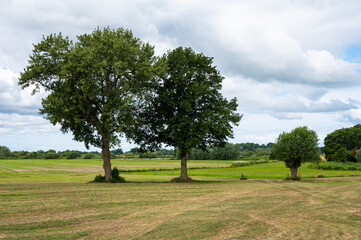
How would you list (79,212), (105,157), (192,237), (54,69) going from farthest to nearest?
(105,157) → (54,69) → (79,212) → (192,237)

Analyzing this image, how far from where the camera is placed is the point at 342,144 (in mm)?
112562

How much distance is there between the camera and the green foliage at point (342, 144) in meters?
103

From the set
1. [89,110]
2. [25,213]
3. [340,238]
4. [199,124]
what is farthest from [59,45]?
[340,238]

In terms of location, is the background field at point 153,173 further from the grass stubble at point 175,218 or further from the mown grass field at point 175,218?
the grass stubble at point 175,218

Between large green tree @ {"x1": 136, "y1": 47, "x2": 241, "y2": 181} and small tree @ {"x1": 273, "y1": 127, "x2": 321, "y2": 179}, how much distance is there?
11264mm

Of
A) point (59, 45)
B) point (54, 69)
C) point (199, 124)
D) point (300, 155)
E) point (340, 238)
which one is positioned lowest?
point (340, 238)

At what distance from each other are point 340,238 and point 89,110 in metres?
32.8

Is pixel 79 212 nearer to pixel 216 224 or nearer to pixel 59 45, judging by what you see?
pixel 216 224

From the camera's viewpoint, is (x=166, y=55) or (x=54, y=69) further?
(x=166, y=55)

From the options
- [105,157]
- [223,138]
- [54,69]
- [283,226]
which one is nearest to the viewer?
[283,226]

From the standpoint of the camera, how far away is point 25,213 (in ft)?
58.7

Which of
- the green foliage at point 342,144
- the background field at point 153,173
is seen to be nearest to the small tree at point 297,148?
the background field at point 153,173

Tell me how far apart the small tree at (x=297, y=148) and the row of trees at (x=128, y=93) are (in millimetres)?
11424

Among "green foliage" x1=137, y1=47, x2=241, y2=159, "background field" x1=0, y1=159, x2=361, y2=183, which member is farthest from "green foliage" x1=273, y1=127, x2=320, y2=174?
"green foliage" x1=137, y1=47, x2=241, y2=159
